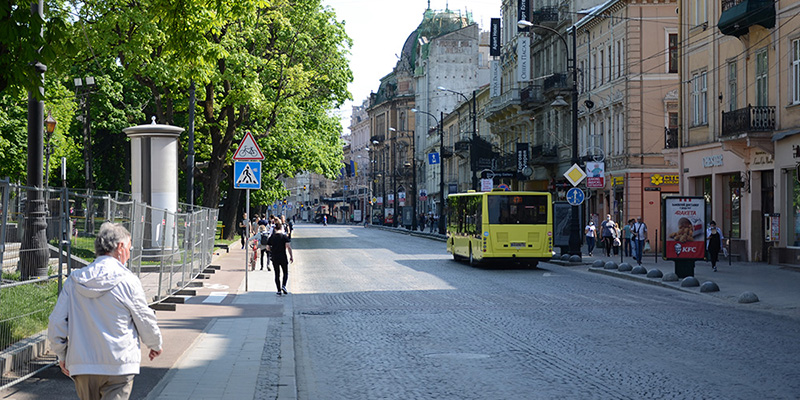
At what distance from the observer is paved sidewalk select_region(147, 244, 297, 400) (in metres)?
9.16

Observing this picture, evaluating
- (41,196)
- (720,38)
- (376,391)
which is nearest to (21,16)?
(41,196)

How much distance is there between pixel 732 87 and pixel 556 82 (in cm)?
2115

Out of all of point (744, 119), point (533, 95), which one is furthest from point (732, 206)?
point (533, 95)

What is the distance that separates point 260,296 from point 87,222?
30.2 ft

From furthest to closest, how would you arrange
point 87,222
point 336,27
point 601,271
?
point 336,27, point 601,271, point 87,222

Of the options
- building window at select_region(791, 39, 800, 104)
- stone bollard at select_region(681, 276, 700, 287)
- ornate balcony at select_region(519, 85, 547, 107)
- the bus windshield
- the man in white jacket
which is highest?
ornate balcony at select_region(519, 85, 547, 107)

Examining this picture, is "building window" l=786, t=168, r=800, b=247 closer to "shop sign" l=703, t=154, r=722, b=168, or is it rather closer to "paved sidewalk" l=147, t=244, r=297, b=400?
"shop sign" l=703, t=154, r=722, b=168

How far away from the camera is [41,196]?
9680mm

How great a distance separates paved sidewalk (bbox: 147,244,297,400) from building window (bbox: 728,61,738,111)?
2068 cm

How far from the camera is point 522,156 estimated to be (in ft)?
200

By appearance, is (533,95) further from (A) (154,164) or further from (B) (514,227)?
(A) (154,164)

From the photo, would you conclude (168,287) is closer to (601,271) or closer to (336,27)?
(601,271)

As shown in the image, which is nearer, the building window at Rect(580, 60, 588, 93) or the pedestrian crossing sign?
the pedestrian crossing sign

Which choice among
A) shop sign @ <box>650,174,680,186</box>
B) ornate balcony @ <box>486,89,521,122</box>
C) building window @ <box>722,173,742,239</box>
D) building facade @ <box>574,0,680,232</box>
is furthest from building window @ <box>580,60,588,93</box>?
building window @ <box>722,173,742,239</box>
